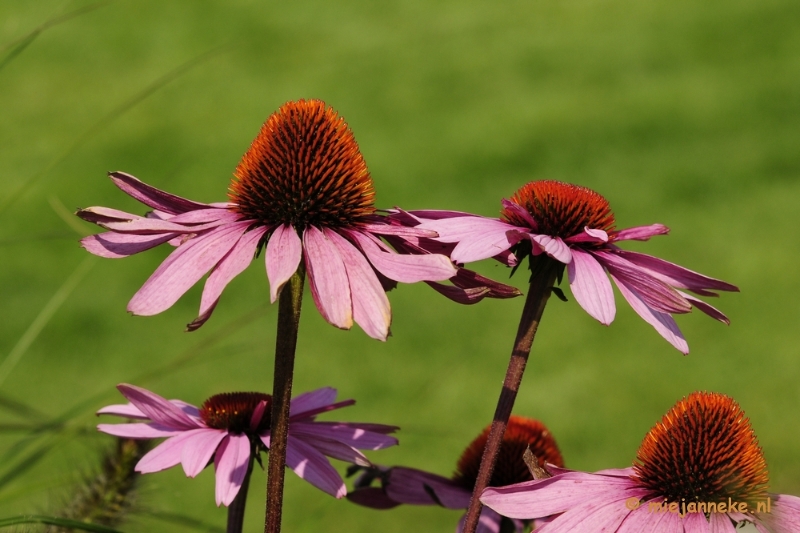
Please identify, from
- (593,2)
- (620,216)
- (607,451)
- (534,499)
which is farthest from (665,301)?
(593,2)

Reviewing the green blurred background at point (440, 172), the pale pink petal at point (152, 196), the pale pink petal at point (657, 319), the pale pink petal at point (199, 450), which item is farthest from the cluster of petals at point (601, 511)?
the green blurred background at point (440, 172)

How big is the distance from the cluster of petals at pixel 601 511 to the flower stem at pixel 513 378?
0.02m

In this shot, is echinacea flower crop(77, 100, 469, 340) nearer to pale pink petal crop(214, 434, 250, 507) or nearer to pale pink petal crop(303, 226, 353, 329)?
pale pink petal crop(303, 226, 353, 329)

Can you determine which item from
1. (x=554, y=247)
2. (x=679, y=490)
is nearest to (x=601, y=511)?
(x=679, y=490)

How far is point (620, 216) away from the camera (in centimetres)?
457

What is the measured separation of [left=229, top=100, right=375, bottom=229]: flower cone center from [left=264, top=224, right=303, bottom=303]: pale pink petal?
0.04m

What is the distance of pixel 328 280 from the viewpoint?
66 cm

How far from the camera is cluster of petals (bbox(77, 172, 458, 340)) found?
640mm

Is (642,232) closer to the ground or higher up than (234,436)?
higher up

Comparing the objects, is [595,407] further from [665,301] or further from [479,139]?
[665,301]

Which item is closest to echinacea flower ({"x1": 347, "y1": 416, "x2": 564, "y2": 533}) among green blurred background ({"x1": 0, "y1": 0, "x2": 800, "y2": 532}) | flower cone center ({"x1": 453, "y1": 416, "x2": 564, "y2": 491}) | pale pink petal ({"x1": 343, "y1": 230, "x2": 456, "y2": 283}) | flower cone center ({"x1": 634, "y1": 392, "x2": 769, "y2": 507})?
flower cone center ({"x1": 453, "y1": 416, "x2": 564, "y2": 491})

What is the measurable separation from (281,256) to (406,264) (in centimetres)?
9

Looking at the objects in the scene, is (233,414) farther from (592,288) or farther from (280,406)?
(592,288)

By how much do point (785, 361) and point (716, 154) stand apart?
143cm
